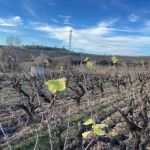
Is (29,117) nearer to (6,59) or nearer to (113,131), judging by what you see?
(113,131)

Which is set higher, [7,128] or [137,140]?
[137,140]

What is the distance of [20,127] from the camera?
647cm

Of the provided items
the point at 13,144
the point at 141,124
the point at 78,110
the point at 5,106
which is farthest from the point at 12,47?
the point at 141,124

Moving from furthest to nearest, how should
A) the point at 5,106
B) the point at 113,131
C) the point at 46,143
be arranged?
the point at 5,106 < the point at 113,131 < the point at 46,143

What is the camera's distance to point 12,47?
36.3 m

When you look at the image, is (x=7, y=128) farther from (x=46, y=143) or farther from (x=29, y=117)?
(x=46, y=143)

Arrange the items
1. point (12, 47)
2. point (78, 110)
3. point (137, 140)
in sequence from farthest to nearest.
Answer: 1. point (12, 47)
2. point (78, 110)
3. point (137, 140)

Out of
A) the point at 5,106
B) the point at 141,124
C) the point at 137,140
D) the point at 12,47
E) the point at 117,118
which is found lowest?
the point at 5,106

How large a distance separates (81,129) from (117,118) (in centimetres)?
362

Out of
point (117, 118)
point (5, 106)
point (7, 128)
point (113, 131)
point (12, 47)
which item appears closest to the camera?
point (113, 131)

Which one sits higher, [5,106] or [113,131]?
[113,131]

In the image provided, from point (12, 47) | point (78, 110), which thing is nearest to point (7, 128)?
point (78, 110)

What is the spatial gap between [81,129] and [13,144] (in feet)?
8.34

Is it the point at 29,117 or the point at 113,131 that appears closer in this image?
the point at 113,131
